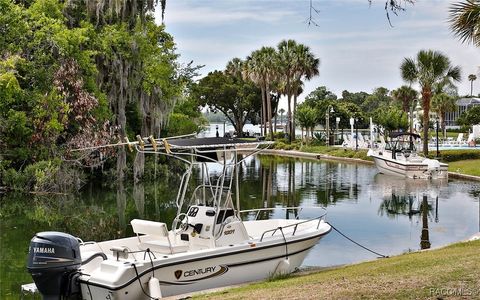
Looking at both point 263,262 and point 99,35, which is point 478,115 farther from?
point 263,262

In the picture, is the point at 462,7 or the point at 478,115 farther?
the point at 478,115

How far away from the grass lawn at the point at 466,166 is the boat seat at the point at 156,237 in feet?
87.5

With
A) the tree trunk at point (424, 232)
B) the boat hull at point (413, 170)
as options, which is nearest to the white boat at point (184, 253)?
the tree trunk at point (424, 232)

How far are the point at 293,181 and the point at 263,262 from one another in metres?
21.8

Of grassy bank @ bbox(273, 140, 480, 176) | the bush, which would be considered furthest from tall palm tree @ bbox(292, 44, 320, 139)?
the bush

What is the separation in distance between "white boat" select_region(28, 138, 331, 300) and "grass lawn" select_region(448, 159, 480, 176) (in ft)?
78.6

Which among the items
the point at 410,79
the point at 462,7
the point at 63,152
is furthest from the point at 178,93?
the point at 462,7

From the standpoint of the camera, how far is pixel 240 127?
8894 centimetres

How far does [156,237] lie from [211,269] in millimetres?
1468

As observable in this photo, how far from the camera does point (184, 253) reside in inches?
454

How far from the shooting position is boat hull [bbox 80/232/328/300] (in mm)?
10203

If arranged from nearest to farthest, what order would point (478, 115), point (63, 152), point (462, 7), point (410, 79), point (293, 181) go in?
point (462, 7) → point (63, 152) → point (293, 181) → point (410, 79) → point (478, 115)

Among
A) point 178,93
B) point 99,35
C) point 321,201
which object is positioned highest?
point 99,35

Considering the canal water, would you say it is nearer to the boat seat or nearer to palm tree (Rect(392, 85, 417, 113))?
the boat seat
